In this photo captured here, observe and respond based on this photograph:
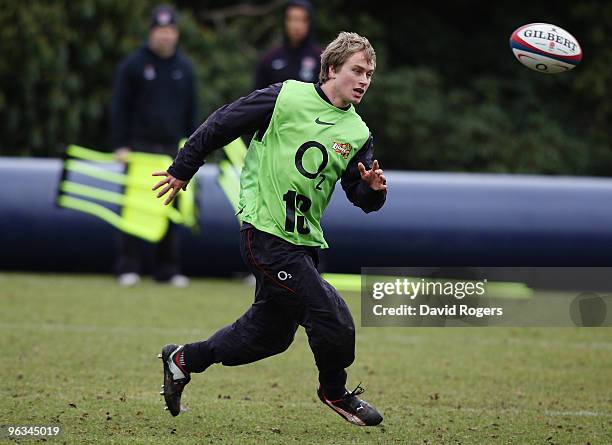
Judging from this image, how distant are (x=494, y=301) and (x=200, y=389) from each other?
14.4 ft

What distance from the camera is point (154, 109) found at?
1034 cm

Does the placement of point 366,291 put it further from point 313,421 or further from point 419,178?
point 313,421

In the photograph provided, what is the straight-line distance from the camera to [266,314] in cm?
511

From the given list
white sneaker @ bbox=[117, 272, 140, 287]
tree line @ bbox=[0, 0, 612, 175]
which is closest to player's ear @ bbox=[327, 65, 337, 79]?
white sneaker @ bbox=[117, 272, 140, 287]

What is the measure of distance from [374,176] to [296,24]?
5.34 metres

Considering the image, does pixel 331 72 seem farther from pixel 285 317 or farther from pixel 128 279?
pixel 128 279

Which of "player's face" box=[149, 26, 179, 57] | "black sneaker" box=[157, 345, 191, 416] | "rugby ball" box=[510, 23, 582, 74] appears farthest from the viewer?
"player's face" box=[149, 26, 179, 57]

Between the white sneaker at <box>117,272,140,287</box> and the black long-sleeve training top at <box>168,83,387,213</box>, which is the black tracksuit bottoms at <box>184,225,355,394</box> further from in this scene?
the white sneaker at <box>117,272,140,287</box>

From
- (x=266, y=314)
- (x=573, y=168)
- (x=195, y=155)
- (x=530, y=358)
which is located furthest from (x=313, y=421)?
(x=573, y=168)

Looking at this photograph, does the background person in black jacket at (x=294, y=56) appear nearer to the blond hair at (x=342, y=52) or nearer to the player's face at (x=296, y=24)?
the player's face at (x=296, y=24)

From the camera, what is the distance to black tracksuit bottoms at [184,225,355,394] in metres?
4.93

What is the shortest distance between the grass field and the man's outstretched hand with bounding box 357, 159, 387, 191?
3.76 ft

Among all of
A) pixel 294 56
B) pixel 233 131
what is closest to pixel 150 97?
pixel 294 56

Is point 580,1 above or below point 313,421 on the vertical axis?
above
